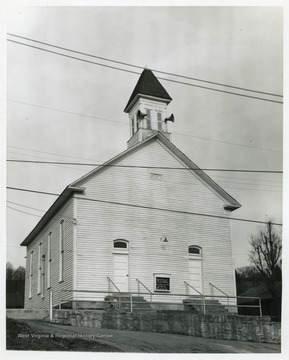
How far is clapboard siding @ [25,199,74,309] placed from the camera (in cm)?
2194

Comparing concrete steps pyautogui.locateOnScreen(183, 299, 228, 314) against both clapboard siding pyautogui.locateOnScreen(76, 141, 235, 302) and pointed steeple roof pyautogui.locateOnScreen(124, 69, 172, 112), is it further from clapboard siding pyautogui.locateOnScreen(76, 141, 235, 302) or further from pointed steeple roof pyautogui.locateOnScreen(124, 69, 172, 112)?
pointed steeple roof pyautogui.locateOnScreen(124, 69, 172, 112)

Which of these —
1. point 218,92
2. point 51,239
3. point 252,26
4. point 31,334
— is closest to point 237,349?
point 31,334

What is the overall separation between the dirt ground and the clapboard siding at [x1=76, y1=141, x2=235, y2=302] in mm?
4748

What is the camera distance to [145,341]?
15828 millimetres

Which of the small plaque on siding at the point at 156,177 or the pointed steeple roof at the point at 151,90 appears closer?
the small plaque on siding at the point at 156,177

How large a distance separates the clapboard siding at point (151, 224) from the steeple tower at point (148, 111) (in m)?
1.59

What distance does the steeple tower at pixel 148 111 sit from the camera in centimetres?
2498

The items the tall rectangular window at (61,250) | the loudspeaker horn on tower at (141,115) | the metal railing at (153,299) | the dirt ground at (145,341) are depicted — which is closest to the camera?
the dirt ground at (145,341)

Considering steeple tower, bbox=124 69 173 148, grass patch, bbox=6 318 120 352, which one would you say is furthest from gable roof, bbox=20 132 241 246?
grass patch, bbox=6 318 120 352

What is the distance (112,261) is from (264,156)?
24.6 ft

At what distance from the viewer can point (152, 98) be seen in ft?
84.1

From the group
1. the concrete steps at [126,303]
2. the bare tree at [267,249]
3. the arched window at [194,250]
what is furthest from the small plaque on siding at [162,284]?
the bare tree at [267,249]

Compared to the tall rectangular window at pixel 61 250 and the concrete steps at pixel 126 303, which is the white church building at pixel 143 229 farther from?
the concrete steps at pixel 126 303
